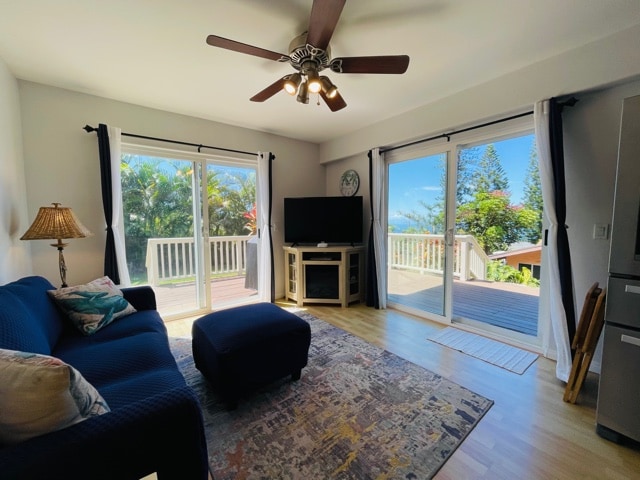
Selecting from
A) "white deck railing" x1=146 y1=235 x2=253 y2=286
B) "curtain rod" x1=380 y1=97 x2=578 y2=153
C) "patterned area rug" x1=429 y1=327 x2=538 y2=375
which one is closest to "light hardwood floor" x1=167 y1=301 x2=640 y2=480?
"patterned area rug" x1=429 y1=327 x2=538 y2=375

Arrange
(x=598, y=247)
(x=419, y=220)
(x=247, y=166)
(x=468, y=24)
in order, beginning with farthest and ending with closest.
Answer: (x=247, y=166) < (x=419, y=220) < (x=598, y=247) < (x=468, y=24)

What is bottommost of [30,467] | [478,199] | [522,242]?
[30,467]

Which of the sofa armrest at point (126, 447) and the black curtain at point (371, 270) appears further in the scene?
the black curtain at point (371, 270)

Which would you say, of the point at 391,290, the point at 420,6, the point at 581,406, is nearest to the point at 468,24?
the point at 420,6

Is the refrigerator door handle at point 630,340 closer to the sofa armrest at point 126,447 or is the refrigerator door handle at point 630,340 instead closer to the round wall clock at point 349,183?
the sofa armrest at point 126,447

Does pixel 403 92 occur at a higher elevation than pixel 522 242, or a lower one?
higher

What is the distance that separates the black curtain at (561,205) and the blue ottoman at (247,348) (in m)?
1.95

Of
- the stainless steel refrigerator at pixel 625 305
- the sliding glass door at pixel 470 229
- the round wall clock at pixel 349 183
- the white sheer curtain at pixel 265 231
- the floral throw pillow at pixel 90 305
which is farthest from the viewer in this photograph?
the round wall clock at pixel 349 183

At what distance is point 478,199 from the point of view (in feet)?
9.82

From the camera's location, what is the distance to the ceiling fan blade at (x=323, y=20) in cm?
127

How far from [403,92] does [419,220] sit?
1492mm

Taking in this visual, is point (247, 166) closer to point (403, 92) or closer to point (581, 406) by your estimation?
point (403, 92)

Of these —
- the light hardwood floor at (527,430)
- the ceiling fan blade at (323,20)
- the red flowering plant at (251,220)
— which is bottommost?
the light hardwood floor at (527,430)

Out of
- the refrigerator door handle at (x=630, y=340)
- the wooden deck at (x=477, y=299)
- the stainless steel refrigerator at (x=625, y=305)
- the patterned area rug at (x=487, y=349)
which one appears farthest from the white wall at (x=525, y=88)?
the patterned area rug at (x=487, y=349)
